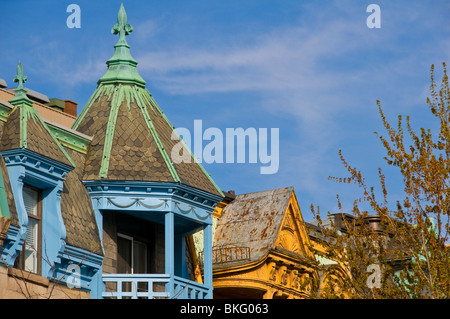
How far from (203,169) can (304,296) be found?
6360 mm

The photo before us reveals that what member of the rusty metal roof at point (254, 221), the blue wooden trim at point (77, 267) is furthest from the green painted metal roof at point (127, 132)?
the rusty metal roof at point (254, 221)

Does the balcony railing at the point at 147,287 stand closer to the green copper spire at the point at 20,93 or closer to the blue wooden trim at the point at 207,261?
the blue wooden trim at the point at 207,261

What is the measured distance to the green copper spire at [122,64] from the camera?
87.2 feet

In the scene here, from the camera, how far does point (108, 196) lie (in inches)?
953

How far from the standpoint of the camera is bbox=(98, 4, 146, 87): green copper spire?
87.2 feet

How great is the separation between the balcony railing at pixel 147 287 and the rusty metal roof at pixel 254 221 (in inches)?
196

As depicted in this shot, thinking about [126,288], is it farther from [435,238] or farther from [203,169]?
[435,238]

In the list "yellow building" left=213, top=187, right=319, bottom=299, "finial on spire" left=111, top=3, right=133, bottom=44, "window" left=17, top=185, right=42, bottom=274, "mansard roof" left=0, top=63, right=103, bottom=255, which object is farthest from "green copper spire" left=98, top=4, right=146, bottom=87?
"yellow building" left=213, top=187, right=319, bottom=299

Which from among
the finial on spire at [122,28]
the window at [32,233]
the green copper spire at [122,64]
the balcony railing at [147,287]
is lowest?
the balcony railing at [147,287]

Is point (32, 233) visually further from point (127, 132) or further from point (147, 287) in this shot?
point (127, 132)

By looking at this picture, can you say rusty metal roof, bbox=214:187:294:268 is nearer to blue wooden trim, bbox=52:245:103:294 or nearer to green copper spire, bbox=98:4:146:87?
green copper spire, bbox=98:4:146:87

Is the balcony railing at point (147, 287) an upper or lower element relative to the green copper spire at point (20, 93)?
lower

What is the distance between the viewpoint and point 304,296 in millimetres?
31000

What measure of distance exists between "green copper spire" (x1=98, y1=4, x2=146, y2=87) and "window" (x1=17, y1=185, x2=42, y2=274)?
512 centimetres
